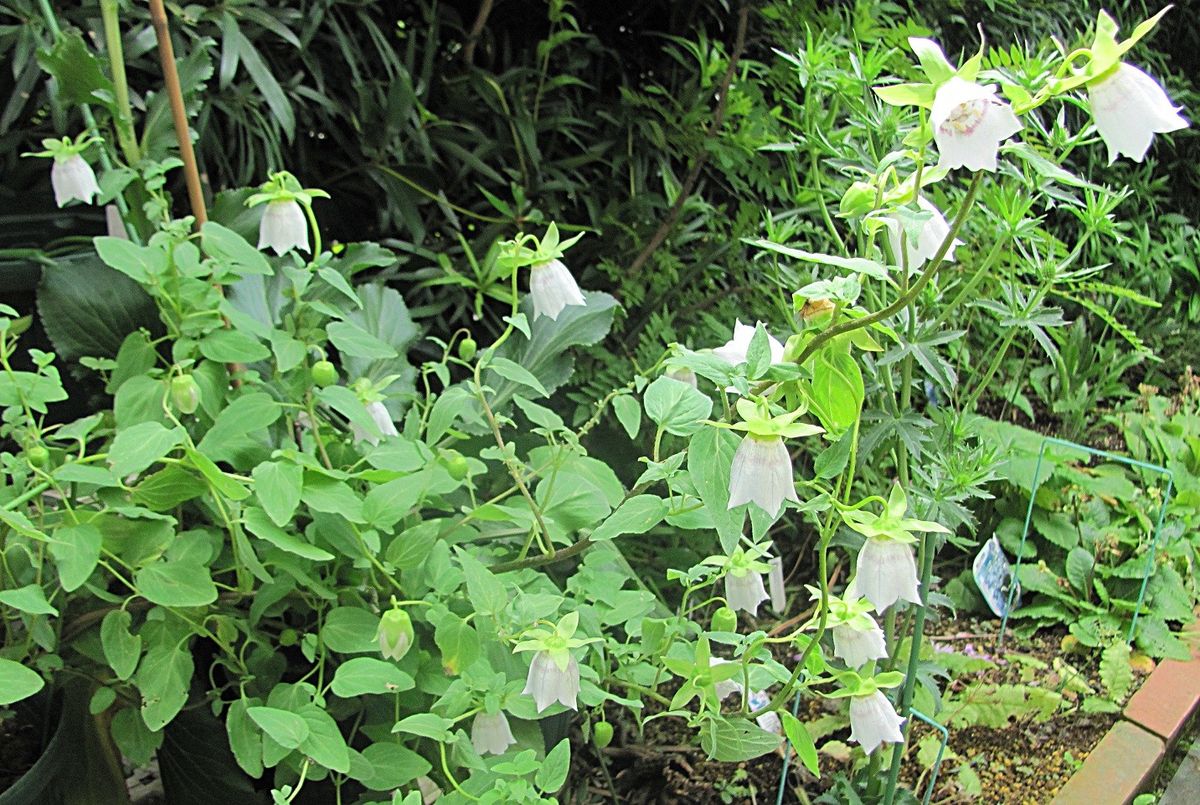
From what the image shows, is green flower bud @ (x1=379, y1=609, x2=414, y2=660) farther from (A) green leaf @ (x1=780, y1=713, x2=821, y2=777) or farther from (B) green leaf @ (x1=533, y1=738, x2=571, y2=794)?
(A) green leaf @ (x1=780, y1=713, x2=821, y2=777)

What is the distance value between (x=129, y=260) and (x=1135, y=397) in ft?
8.12

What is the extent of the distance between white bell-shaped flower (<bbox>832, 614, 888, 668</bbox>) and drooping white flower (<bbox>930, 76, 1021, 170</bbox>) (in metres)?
0.40

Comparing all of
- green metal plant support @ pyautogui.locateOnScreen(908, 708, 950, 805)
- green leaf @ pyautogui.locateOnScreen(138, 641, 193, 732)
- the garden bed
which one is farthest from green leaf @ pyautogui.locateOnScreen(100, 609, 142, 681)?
green metal plant support @ pyautogui.locateOnScreen(908, 708, 950, 805)

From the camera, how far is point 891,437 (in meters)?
0.98

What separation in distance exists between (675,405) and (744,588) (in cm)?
21

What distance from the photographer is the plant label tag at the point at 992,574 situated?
4.79 ft

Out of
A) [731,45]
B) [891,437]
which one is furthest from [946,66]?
[731,45]

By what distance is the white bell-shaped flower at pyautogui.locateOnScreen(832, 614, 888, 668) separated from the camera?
0.80m

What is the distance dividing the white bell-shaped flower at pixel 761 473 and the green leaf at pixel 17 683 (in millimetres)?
570

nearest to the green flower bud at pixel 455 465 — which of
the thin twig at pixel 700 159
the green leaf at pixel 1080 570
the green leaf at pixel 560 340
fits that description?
the green leaf at pixel 560 340

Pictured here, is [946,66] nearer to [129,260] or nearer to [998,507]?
[129,260]

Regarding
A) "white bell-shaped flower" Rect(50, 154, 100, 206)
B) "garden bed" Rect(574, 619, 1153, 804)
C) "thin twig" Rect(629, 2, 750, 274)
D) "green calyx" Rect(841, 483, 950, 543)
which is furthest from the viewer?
"thin twig" Rect(629, 2, 750, 274)

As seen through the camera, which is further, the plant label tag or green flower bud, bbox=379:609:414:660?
the plant label tag

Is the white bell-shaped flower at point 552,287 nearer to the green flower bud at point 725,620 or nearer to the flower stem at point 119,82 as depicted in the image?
the green flower bud at point 725,620
